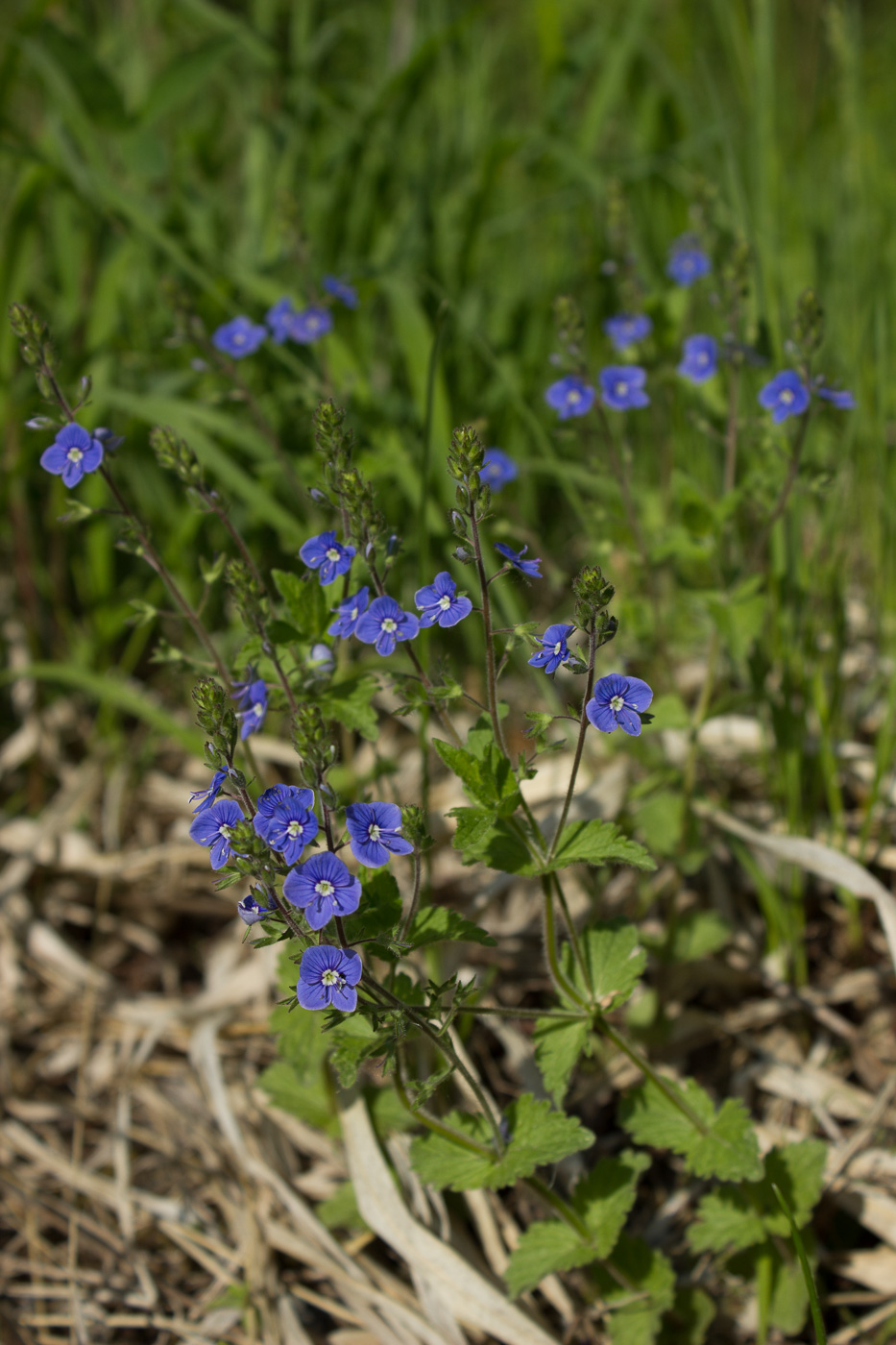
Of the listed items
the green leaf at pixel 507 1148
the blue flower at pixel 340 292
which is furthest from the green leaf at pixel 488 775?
the blue flower at pixel 340 292

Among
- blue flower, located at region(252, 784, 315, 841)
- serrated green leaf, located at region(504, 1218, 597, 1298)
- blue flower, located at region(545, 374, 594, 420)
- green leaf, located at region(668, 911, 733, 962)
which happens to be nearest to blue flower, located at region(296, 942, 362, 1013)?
blue flower, located at region(252, 784, 315, 841)

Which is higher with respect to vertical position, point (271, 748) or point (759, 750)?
point (271, 748)

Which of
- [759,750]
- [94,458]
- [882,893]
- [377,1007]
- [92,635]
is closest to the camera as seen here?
[377,1007]

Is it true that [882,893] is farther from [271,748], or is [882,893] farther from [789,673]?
[271,748]

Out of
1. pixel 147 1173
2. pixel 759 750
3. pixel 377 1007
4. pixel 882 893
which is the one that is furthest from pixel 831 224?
pixel 147 1173

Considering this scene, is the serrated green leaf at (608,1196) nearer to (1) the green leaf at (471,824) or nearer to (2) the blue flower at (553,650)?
(1) the green leaf at (471,824)

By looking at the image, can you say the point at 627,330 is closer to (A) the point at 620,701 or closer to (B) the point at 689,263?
(B) the point at 689,263
